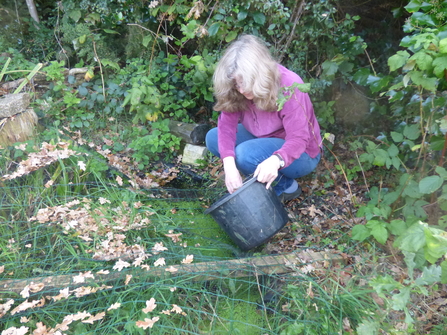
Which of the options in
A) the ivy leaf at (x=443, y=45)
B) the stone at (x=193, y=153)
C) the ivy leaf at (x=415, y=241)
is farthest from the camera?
the stone at (x=193, y=153)

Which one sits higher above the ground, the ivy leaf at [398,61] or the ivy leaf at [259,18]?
the ivy leaf at [259,18]

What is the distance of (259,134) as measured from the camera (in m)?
2.80

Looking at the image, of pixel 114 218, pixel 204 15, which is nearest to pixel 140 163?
pixel 114 218

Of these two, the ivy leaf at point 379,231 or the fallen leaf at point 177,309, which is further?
the ivy leaf at point 379,231

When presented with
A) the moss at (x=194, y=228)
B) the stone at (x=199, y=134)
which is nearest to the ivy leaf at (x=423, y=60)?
the moss at (x=194, y=228)

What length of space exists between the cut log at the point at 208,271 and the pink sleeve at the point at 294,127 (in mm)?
630

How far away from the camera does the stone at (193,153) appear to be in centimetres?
367

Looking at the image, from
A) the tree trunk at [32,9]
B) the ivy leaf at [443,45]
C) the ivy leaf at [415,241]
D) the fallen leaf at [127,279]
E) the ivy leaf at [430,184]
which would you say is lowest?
the fallen leaf at [127,279]

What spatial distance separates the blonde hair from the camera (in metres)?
2.24

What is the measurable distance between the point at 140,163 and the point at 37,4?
9.87 ft

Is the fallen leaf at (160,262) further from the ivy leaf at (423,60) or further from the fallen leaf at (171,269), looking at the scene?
the ivy leaf at (423,60)

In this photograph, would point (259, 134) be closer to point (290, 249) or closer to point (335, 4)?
point (290, 249)

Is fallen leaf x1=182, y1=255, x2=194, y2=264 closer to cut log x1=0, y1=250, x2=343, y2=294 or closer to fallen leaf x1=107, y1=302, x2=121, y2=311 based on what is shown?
cut log x1=0, y1=250, x2=343, y2=294

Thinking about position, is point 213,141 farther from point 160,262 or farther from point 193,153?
point 160,262
